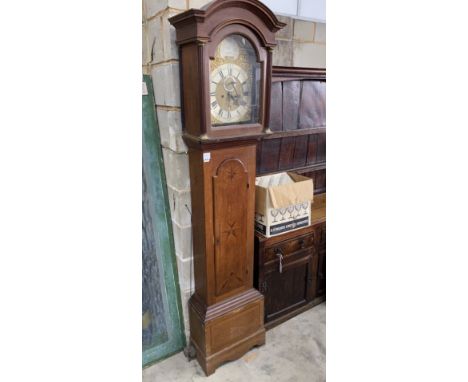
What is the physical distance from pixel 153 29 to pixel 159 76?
8.8 inches

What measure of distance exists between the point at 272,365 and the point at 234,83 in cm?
152

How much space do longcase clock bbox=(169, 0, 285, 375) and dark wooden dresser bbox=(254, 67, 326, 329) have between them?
0.61 ft

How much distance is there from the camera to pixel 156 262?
194 centimetres

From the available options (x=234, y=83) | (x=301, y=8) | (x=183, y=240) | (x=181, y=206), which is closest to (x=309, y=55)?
(x=301, y=8)

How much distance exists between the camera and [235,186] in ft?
5.67

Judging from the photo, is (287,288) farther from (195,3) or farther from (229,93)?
(195,3)

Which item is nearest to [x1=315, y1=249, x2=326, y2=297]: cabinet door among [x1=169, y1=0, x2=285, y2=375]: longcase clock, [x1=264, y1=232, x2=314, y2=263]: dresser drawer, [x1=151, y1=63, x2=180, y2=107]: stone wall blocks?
[x1=264, y1=232, x2=314, y2=263]: dresser drawer

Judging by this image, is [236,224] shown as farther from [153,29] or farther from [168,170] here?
[153,29]

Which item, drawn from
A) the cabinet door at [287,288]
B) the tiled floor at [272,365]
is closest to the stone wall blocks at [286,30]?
the cabinet door at [287,288]

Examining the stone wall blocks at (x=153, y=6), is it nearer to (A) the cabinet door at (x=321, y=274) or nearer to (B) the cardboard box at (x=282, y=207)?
(B) the cardboard box at (x=282, y=207)

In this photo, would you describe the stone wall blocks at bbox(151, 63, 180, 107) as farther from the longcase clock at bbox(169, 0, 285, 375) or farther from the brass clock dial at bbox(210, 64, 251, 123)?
the brass clock dial at bbox(210, 64, 251, 123)

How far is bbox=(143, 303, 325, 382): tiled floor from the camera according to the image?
1856 mm
